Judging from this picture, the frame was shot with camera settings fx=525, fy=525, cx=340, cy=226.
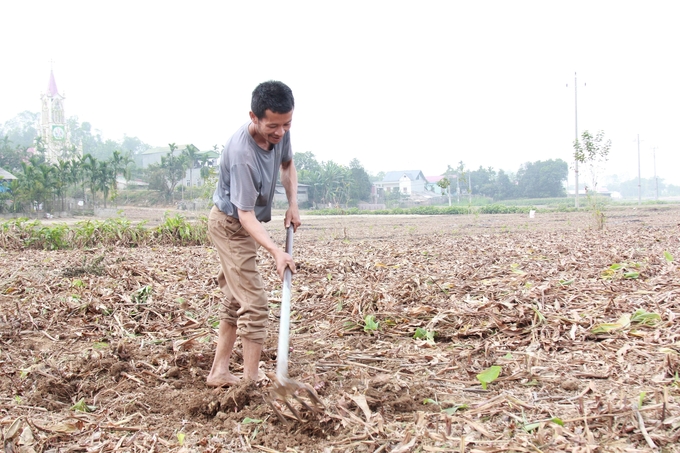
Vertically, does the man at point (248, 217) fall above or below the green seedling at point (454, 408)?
above

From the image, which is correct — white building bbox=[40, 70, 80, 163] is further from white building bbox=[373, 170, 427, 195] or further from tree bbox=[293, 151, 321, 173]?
white building bbox=[373, 170, 427, 195]

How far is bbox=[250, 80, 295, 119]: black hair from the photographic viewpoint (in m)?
2.22

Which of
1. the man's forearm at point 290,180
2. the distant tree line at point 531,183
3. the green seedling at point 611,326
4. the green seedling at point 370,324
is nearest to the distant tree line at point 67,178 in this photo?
the green seedling at point 370,324

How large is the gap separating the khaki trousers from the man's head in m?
0.49

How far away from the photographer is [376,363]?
9.16ft

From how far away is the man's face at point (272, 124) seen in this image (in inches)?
88.6

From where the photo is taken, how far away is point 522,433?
182 centimetres

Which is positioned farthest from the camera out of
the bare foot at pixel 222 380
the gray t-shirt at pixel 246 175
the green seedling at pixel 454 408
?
the bare foot at pixel 222 380

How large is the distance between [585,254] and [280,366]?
476cm

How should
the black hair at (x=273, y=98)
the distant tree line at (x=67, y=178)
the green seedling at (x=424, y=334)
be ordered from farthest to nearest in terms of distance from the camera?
1. the distant tree line at (x=67, y=178)
2. the green seedling at (x=424, y=334)
3. the black hair at (x=273, y=98)

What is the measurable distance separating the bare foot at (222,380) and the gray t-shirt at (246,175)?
2.56 feet

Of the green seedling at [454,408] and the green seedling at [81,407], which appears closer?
the green seedling at [454,408]

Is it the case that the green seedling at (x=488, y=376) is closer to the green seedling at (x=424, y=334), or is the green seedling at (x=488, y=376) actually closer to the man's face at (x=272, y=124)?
the green seedling at (x=424, y=334)

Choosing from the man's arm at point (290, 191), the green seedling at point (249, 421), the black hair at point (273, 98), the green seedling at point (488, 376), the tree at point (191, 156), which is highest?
the tree at point (191, 156)
